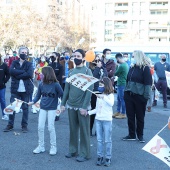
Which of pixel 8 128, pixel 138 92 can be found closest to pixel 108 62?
pixel 138 92

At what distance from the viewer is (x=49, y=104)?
6.17m

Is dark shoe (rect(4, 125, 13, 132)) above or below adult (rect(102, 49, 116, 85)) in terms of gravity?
below

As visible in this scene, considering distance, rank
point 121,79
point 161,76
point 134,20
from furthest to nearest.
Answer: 1. point 134,20
2. point 161,76
3. point 121,79

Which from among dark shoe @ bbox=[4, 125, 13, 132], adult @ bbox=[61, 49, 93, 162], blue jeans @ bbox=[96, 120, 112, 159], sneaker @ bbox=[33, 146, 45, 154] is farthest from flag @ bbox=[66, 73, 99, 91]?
dark shoe @ bbox=[4, 125, 13, 132]

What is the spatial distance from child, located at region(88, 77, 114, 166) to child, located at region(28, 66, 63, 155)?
2.71 ft

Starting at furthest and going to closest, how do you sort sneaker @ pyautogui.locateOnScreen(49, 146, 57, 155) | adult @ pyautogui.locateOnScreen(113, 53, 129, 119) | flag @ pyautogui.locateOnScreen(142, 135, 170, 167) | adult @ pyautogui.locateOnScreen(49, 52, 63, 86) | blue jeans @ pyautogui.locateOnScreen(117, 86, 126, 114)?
blue jeans @ pyautogui.locateOnScreen(117, 86, 126, 114), adult @ pyautogui.locateOnScreen(113, 53, 129, 119), adult @ pyautogui.locateOnScreen(49, 52, 63, 86), sneaker @ pyautogui.locateOnScreen(49, 146, 57, 155), flag @ pyautogui.locateOnScreen(142, 135, 170, 167)

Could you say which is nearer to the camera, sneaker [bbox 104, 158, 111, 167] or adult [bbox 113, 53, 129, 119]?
sneaker [bbox 104, 158, 111, 167]

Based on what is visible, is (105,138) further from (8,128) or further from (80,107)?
(8,128)

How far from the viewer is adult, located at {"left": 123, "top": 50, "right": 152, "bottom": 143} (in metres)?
7.05

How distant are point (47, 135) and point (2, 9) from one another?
23.4 m

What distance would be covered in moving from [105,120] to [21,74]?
280cm

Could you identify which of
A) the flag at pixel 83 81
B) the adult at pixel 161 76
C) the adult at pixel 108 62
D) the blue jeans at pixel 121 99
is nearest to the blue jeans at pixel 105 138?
the flag at pixel 83 81

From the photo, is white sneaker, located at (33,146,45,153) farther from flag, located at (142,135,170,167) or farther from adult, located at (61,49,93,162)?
flag, located at (142,135,170,167)

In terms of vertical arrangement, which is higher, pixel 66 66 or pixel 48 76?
pixel 48 76
